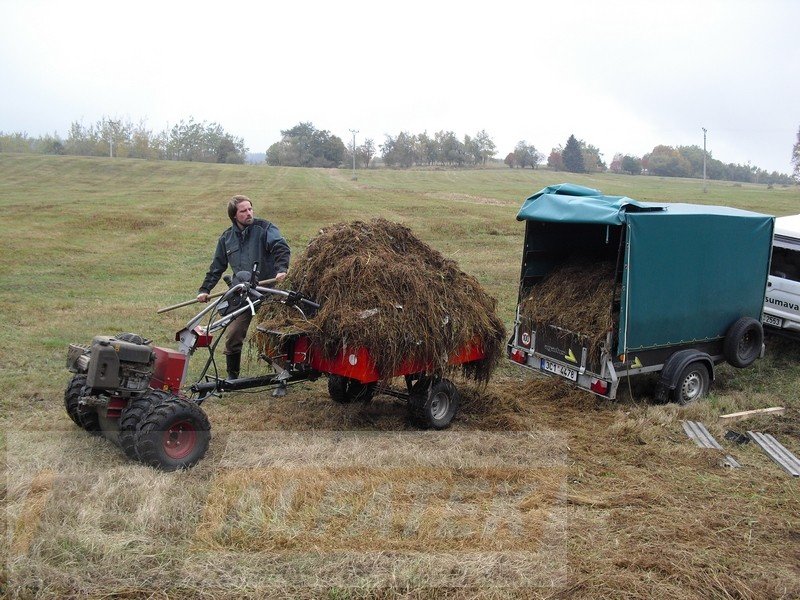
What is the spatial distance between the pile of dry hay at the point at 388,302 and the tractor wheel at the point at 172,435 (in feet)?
3.95

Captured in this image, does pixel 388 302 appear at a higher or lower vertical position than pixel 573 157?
lower

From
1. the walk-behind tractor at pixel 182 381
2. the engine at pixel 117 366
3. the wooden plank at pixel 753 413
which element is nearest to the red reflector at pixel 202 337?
the walk-behind tractor at pixel 182 381

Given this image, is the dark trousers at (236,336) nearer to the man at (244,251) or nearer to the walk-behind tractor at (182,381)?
the man at (244,251)

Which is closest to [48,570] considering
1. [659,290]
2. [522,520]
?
[522,520]

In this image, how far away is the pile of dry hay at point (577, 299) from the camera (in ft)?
26.1

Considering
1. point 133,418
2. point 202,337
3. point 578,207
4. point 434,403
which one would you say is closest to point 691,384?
point 578,207

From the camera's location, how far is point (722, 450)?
265 inches

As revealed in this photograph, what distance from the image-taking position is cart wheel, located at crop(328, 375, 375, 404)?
7551 millimetres

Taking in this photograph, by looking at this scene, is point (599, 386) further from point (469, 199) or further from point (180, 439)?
point (469, 199)

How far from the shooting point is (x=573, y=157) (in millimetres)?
96875

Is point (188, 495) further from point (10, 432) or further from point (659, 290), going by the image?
point (659, 290)

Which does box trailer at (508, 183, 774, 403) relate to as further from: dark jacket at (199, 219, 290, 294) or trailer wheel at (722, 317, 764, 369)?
dark jacket at (199, 219, 290, 294)

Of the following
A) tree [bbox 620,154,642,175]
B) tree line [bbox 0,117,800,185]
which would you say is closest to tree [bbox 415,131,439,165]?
tree line [bbox 0,117,800,185]

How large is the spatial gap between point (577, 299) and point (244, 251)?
3756 millimetres
